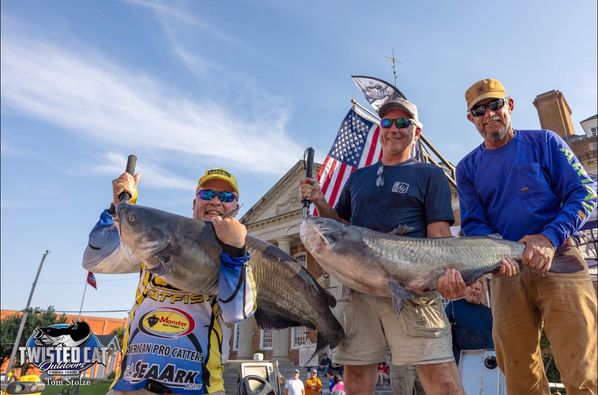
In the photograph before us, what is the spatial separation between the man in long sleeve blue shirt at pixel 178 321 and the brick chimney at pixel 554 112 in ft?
98.6

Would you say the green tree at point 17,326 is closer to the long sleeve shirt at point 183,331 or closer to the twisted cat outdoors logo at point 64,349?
the twisted cat outdoors logo at point 64,349

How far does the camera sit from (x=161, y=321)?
8.21 ft

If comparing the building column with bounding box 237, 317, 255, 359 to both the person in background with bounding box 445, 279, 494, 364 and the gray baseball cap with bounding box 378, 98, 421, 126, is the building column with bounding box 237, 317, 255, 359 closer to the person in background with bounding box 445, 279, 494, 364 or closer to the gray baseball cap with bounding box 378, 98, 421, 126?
the person in background with bounding box 445, 279, 494, 364

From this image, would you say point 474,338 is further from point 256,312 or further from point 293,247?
point 293,247

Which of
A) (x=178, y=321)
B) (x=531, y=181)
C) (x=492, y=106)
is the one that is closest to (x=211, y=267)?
(x=178, y=321)

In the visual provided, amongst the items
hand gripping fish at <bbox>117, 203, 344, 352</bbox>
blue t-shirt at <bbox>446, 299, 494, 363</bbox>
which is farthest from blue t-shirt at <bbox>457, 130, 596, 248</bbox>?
blue t-shirt at <bbox>446, 299, 494, 363</bbox>

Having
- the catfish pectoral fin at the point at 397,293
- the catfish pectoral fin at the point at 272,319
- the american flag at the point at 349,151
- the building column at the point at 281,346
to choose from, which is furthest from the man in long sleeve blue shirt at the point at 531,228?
the building column at the point at 281,346

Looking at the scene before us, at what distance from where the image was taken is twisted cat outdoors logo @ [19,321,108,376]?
11398mm

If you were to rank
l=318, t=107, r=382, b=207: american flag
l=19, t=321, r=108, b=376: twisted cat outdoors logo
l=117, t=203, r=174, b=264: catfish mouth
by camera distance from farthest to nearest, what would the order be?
l=19, t=321, r=108, b=376: twisted cat outdoors logo, l=318, t=107, r=382, b=207: american flag, l=117, t=203, r=174, b=264: catfish mouth

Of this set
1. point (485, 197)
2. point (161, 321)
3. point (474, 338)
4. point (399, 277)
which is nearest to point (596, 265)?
point (474, 338)

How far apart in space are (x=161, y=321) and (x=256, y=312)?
0.62 meters

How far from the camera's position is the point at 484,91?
337 cm

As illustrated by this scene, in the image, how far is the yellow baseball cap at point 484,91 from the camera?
335 centimetres

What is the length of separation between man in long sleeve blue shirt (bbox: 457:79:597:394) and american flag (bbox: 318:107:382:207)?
6232mm
